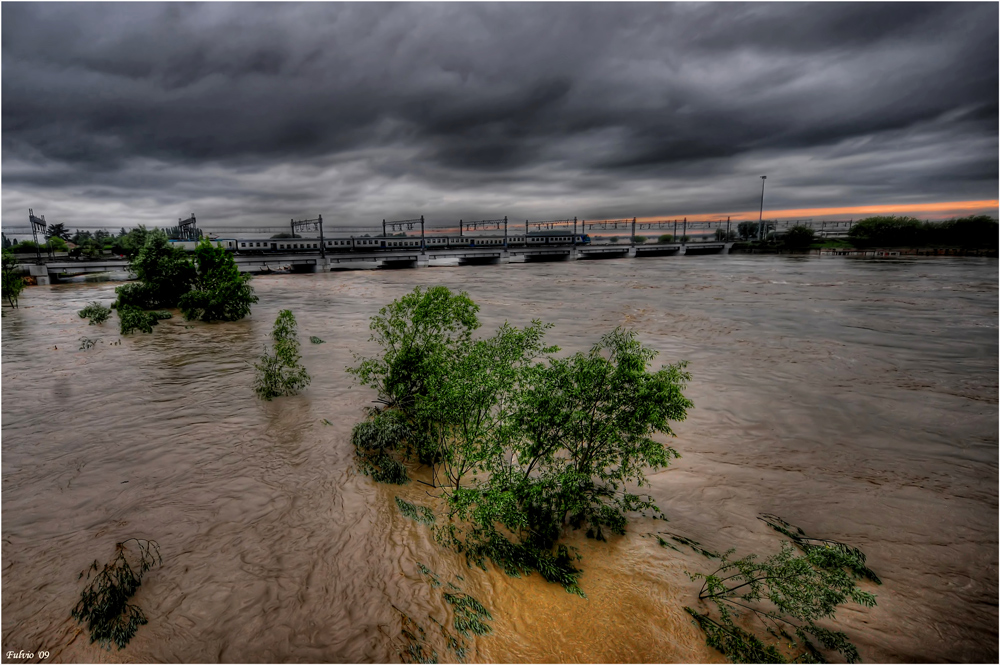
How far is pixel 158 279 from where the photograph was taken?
2753 cm

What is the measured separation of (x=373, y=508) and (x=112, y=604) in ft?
11.8

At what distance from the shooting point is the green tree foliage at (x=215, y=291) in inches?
970

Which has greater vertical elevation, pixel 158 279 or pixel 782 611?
pixel 158 279

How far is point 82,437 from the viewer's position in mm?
10070

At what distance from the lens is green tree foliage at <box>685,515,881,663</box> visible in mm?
5477

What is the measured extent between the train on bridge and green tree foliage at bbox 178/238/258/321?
1084 inches

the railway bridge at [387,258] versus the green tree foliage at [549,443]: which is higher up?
the railway bridge at [387,258]

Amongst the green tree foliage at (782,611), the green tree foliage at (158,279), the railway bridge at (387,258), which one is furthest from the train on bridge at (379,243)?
the green tree foliage at (782,611)

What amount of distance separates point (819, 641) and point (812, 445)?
24.5 ft

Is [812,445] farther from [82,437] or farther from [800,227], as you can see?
[800,227]

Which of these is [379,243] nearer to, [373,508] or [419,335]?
[419,335]

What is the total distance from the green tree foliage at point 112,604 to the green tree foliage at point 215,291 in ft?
72.6

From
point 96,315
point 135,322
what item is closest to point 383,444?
point 135,322

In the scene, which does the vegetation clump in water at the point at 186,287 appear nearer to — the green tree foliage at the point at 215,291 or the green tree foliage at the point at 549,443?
the green tree foliage at the point at 215,291
